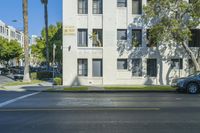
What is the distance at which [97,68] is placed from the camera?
3588 cm

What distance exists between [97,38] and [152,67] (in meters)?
5.73

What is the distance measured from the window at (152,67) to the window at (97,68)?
4414mm

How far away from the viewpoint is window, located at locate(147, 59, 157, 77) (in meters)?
36.1

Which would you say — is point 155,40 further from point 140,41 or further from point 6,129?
point 6,129

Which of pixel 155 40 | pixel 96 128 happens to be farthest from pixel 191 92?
pixel 96 128

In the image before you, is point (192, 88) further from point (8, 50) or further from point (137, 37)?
point (8, 50)

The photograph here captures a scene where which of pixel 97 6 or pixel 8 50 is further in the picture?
pixel 8 50

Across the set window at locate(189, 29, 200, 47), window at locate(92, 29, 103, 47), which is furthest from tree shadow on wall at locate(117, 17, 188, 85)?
window at locate(92, 29, 103, 47)

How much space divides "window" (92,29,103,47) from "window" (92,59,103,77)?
1458 millimetres

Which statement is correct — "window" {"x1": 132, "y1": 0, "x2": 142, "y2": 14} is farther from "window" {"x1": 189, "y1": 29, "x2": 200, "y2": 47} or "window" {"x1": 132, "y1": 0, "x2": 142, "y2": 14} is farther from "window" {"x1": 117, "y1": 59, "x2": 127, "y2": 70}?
"window" {"x1": 189, "y1": 29, "x2": 200, "y2": 47}

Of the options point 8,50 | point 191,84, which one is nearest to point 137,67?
point 191,84

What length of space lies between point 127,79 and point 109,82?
168 cm

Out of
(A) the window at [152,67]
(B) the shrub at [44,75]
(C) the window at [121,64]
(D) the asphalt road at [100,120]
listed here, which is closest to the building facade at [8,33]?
(B) the shrub at [44,75]

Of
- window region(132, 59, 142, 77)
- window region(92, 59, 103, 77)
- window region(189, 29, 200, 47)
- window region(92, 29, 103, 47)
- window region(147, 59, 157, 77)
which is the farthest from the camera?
window region(189, 29, 200, 47)
